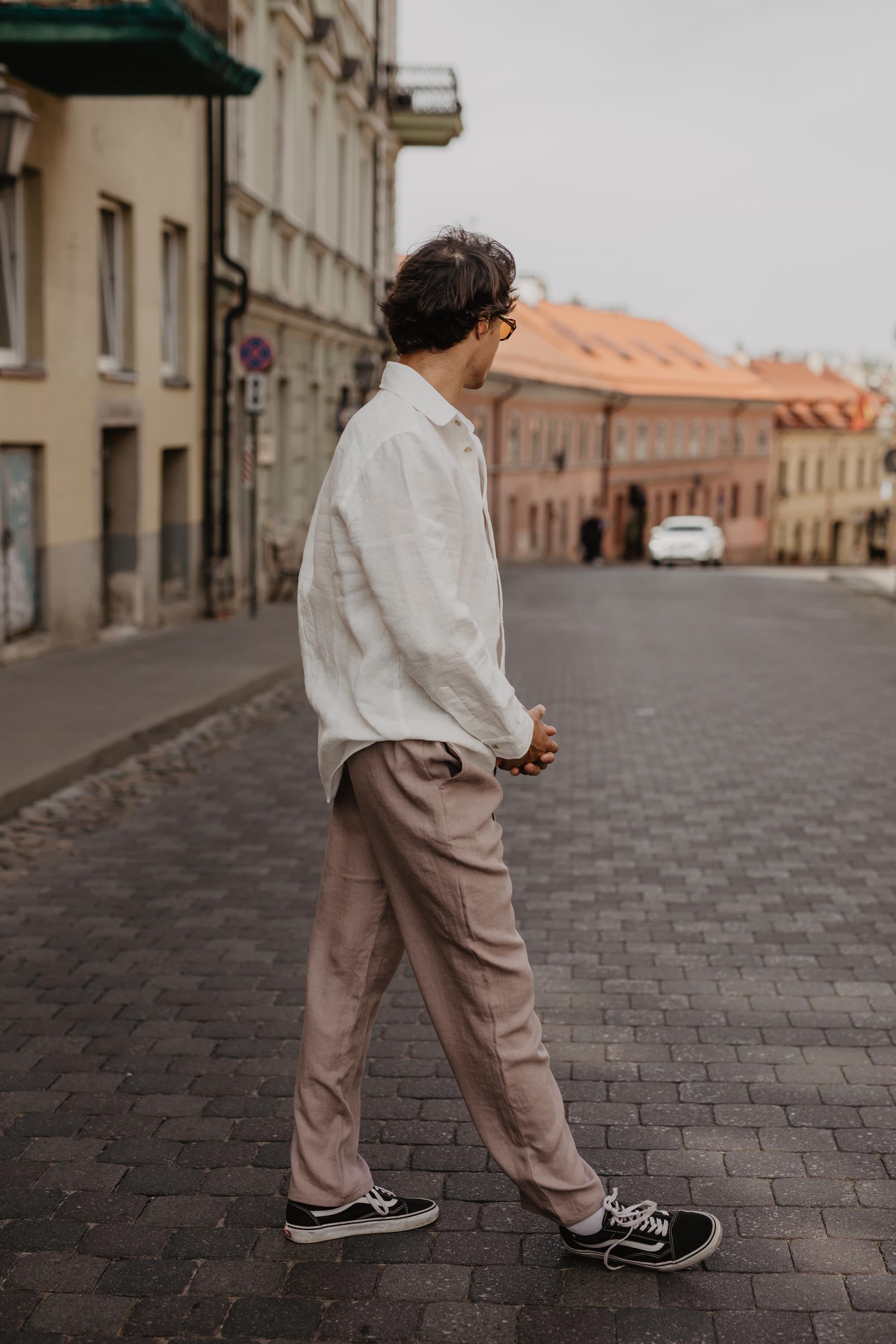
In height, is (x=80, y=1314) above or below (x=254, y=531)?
below

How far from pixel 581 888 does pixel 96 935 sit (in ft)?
6.08

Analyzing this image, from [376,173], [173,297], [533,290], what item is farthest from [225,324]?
[533,290]

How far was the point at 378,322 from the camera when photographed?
96.3ft

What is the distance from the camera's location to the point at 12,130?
386 inches

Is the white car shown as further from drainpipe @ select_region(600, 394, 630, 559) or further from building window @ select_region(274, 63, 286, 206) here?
building window @ select_region(274, 63, 286, 206)

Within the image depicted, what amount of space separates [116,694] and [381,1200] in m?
8.25

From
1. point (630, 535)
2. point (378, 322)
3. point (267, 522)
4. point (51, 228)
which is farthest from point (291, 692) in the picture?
point (630, 535)

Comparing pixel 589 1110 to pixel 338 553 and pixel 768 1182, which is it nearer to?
pixel 768 1182

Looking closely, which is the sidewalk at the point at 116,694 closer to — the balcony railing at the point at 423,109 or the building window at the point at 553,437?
the balcony railing at the point at 423,109

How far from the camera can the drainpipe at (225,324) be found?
1758 cm

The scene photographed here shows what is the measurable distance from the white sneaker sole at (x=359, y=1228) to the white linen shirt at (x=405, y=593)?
2.95 ft

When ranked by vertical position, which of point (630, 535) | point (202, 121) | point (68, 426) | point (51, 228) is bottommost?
point (630, 535)

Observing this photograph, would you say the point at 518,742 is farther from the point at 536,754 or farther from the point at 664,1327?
the point at 664,1327

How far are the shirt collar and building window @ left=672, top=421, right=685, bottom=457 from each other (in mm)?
65692
